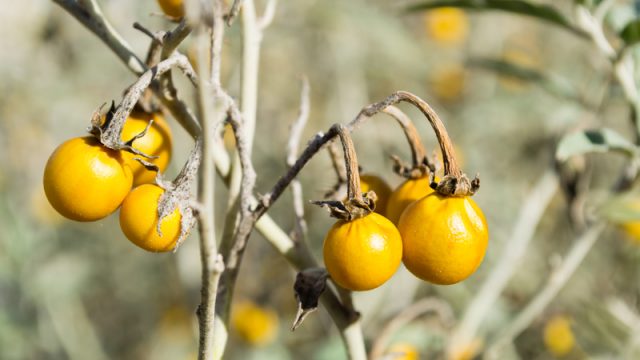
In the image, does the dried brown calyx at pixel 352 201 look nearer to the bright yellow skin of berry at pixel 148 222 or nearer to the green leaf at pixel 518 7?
the bright yellow skin of berry at pixel 148 222

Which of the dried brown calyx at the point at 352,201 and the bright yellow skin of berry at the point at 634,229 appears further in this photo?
the bright yellow skin of berry at the point at 634,229

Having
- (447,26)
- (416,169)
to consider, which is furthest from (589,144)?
(447,26)

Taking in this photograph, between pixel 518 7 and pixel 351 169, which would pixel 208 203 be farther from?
pixel 518 7

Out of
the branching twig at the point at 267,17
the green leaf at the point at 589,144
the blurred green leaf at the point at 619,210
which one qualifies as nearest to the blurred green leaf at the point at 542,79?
the blurred green leaf at the point at 619,210

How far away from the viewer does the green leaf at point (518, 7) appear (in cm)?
173

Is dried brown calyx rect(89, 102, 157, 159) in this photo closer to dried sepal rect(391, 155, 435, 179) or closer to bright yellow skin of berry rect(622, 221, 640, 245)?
dried sepal rect(391, 155, 435, 179)

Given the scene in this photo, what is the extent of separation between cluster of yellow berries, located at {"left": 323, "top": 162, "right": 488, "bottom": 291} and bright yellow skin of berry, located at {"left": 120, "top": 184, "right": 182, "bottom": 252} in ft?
0.72

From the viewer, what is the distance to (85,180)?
103 cm

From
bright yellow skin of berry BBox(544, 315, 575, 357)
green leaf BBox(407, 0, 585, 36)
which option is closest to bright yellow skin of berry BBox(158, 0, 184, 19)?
green leaf BBox(407, 0, 585, 36)

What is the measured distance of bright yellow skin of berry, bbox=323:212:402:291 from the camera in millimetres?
1003

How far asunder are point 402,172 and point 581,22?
2.70ft

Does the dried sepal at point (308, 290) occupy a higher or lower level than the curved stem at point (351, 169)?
lower

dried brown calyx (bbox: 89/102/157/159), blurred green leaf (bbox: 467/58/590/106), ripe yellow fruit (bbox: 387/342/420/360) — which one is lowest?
ripe yellow fruit (bbox: 387/342/420/360)

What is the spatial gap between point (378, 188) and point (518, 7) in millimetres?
772
